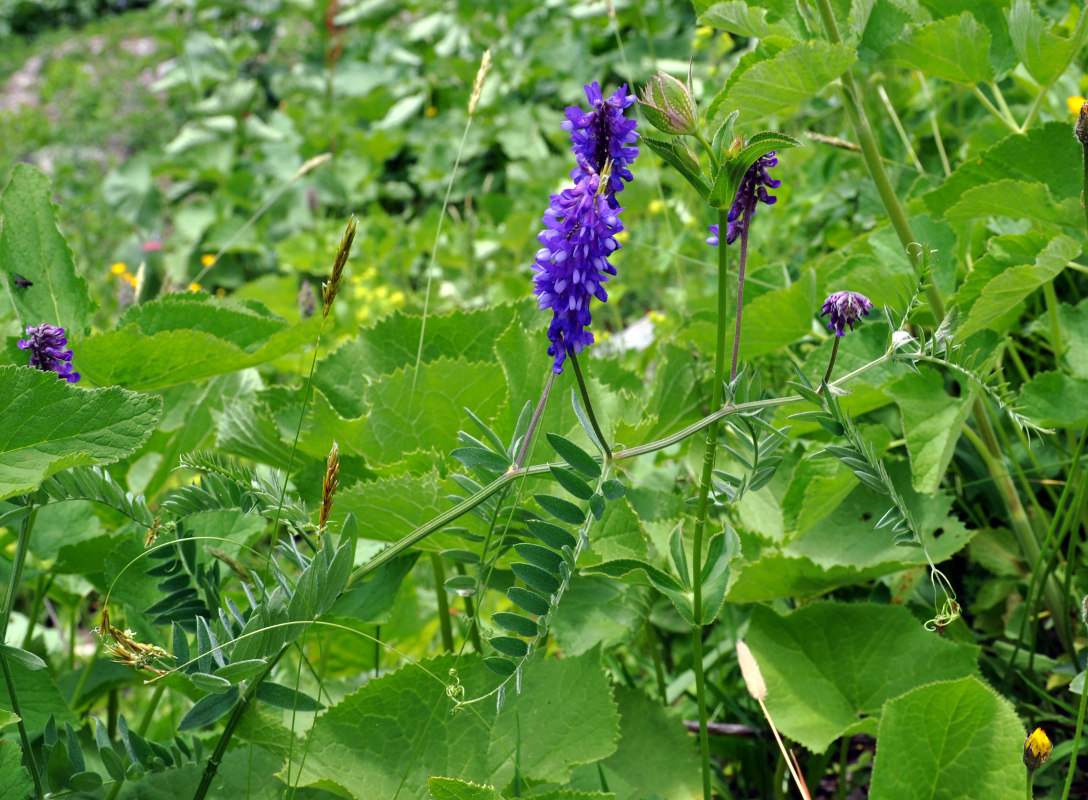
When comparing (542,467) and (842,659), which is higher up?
(542,467)

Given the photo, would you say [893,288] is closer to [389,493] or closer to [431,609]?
[389,493]

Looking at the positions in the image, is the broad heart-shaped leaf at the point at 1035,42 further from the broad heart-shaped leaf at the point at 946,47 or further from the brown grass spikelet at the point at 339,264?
the brown grass spikelet at the point at 339,264

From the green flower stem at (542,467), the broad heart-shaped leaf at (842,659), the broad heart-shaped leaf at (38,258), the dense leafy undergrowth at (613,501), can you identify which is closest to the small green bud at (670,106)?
the dense leafy undergrowth at (613,501)

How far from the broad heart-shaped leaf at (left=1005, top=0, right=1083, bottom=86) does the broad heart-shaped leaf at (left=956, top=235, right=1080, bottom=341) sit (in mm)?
285

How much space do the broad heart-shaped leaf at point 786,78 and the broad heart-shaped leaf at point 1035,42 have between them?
277 mm

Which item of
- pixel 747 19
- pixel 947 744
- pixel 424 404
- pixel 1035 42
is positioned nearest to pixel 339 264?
pixel 424 404

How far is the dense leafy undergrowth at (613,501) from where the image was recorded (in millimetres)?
824

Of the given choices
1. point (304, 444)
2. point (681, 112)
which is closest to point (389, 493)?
point (304, 444)

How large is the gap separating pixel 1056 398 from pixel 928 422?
20 centimetres

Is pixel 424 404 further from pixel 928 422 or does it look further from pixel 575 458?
pixel 928 422

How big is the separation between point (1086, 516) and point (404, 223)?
320 cm

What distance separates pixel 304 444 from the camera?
1.17 meters

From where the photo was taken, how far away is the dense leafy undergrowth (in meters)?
0.82

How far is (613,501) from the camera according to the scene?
108cm
